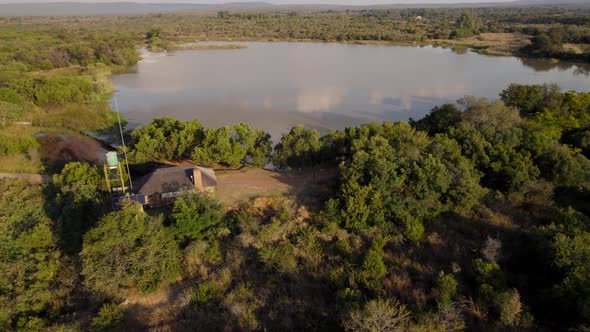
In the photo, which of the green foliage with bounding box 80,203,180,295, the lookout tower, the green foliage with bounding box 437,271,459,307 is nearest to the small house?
the lookout tower

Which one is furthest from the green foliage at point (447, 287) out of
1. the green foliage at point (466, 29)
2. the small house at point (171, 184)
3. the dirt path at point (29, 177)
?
the green foliage at point (466, 29)

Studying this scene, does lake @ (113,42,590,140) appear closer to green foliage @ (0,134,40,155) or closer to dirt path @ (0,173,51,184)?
green foliage @ (0,134,40,155)

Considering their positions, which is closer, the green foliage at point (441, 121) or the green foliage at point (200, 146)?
the green foliage at point (200, 146)

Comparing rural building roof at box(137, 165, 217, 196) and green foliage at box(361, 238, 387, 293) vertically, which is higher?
rural building roof at box(137, 165, 217, 196)

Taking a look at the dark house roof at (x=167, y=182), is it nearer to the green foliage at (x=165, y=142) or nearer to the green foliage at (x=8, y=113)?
the green foliage at (x=165, y=142)

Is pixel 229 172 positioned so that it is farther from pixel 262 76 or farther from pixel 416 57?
pixel 416 57

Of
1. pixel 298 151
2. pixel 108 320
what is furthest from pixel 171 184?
pixel 298 151

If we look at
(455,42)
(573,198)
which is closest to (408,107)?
(573,198)
